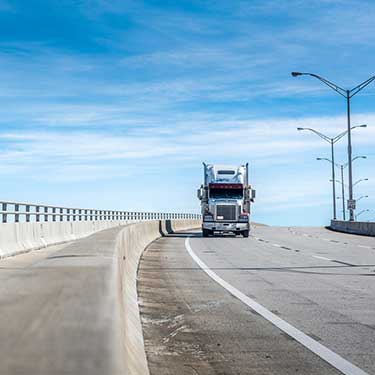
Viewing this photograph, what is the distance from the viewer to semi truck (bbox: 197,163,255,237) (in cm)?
4362

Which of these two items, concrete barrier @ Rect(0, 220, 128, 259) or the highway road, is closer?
the highway road

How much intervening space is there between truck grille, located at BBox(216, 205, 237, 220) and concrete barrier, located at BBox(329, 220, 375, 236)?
11172 mm

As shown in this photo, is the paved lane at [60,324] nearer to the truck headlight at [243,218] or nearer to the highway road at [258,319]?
the highway road at [258,319]

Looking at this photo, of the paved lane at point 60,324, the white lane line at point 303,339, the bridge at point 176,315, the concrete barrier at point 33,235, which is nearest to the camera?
the paved lane at point 60,324

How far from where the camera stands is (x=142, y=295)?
13086 mm

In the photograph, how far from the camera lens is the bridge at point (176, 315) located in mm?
4066

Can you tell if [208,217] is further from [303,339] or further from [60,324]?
[60,324]

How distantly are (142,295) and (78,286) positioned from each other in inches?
296

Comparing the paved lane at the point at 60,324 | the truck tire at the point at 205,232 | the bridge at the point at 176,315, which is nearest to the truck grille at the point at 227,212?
the truck tire at the point at 205,232

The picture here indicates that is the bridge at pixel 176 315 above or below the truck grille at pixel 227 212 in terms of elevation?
below

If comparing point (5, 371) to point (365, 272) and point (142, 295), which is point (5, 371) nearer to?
point (142, 295)

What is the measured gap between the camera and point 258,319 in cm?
1028

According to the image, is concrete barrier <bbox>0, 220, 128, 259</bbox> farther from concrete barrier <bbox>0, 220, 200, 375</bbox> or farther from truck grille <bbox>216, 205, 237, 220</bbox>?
truck grille <bbox>216, 205, 237, 220</bbox>

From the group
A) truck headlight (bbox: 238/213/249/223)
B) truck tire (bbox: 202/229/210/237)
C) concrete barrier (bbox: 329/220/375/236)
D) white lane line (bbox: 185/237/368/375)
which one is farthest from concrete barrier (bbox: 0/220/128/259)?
concrete barrier (bbox: 329/220/375/236)
